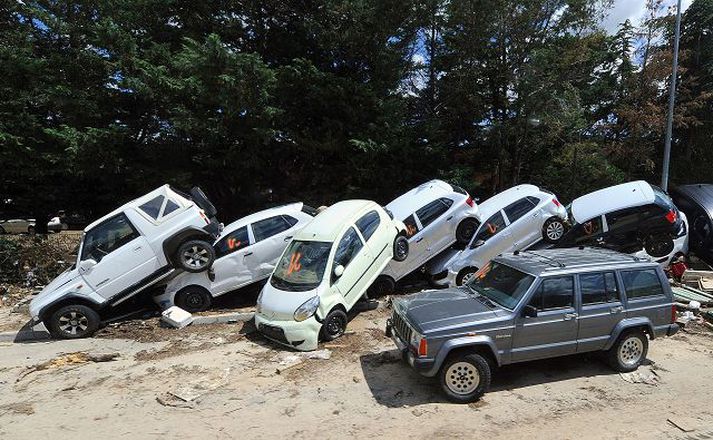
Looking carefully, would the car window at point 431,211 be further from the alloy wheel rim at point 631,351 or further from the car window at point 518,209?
the alloy wheel rim at point 631,351

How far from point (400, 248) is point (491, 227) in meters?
2.53

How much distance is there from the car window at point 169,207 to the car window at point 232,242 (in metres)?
1.28

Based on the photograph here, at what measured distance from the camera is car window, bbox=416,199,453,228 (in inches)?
456

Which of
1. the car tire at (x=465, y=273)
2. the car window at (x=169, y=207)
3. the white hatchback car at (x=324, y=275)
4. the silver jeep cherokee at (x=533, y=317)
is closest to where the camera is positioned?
the silver jeep cherokee at (x=533, y=317)

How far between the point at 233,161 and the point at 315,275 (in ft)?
34.9

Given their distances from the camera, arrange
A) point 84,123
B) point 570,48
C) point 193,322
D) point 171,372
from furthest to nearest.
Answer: point 570,48 < point 84,123 < point 193,322 < point 171,372

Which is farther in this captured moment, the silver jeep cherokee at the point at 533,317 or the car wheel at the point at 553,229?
the car wheel at the point at 553,229

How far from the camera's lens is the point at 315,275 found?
28.3 feet

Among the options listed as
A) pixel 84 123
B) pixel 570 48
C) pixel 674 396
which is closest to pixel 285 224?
pixel 674 396

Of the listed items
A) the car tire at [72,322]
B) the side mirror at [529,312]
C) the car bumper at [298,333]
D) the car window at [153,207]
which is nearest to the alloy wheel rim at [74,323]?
the car tire at [72,322]

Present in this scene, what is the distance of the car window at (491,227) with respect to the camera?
1135cm

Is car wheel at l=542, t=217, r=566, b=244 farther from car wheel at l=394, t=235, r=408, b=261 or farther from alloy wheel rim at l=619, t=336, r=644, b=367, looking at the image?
alloy wheel rim at l=619, t=336, r=644, b=367

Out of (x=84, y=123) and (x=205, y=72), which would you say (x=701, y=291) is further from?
(x=84, y=123)

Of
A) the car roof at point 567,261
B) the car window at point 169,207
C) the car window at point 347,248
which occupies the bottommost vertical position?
the car roof at point 567,261
